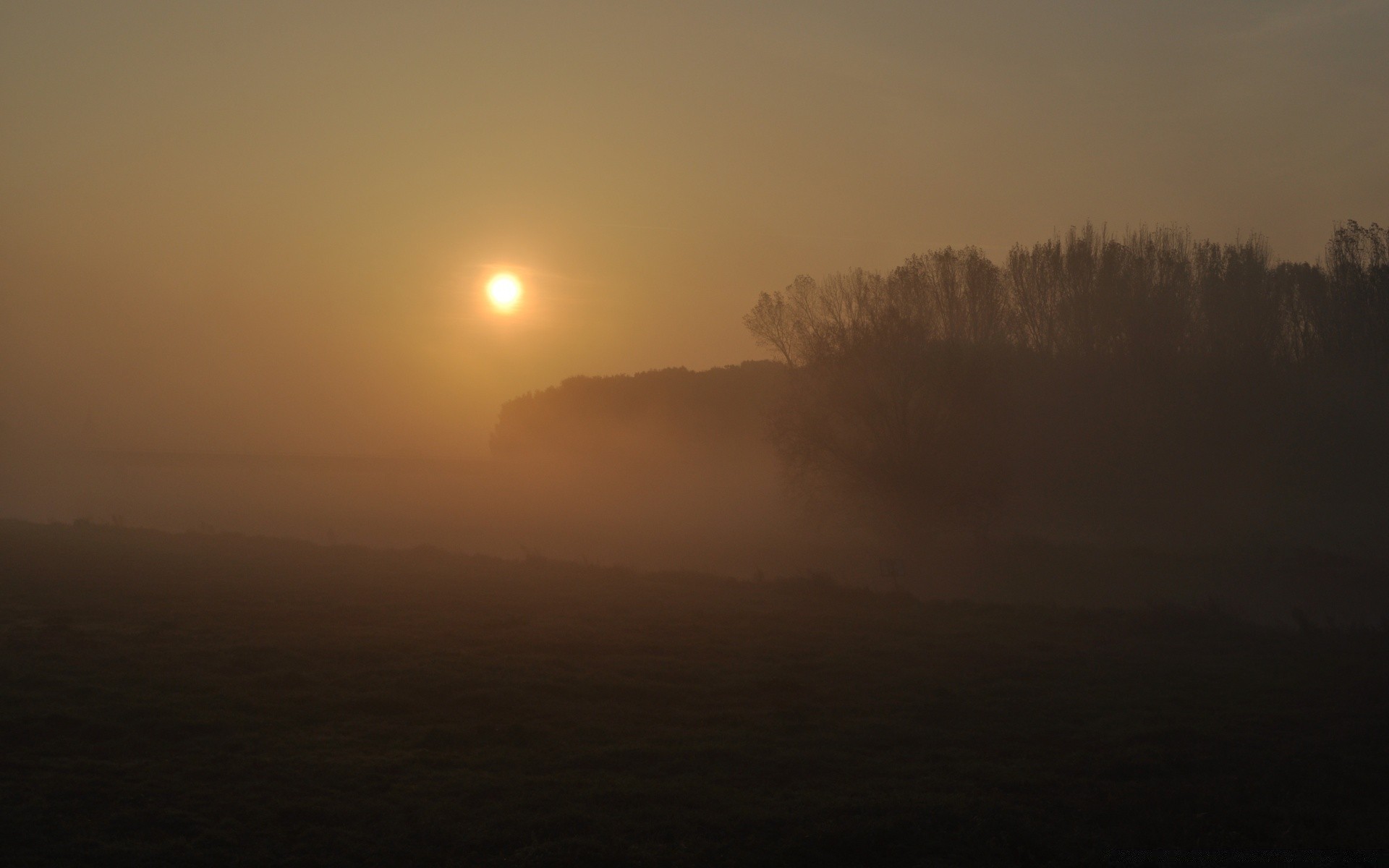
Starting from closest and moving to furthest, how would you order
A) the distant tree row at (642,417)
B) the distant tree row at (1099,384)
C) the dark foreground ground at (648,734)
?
the dark foreground ground at (648,734) < the distant tree row at (1099,384) < the distant tree row at (642,417)

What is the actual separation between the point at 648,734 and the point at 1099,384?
130 ft

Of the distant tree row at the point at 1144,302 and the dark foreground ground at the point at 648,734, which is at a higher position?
the distant tree row at the point at 1144,302

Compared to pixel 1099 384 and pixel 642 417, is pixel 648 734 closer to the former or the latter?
pixel 1099 384

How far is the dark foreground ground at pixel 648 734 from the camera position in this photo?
26.8ft

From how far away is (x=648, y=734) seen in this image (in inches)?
436

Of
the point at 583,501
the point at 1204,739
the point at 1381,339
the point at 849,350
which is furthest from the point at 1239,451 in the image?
the point at 583,501

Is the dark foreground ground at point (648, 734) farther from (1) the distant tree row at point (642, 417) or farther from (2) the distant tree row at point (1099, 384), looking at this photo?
(1) the distant tree row at point (642, 417)

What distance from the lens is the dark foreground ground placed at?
322 inches

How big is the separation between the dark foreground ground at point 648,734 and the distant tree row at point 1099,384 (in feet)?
63.1

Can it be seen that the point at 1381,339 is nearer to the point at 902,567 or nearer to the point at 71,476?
the point at 902,567

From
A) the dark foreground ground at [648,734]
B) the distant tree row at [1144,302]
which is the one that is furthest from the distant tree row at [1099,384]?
the dark foreground ground at [648,734]

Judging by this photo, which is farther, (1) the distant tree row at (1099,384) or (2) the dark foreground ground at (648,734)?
(1) the distant tree row at (1099,384)

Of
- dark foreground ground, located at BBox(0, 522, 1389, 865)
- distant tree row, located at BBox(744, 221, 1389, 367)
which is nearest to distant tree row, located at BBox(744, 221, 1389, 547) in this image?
distant tree row, located at BBox(744, 221, 1389, 367)

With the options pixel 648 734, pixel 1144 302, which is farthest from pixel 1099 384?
pixel 648 734
